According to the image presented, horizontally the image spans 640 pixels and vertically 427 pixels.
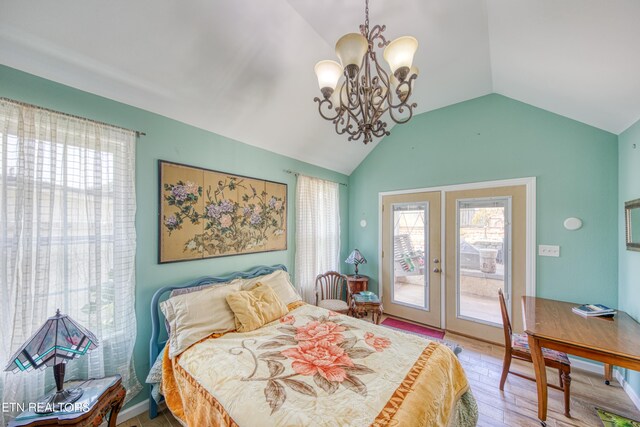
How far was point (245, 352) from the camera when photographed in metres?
1.60

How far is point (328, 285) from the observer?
11.8 feet

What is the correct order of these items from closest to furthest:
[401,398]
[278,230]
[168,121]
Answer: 1. [401,398]
2. [168,121]
3. [278,230]

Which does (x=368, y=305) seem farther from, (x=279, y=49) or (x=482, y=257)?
(x=279, y=49)

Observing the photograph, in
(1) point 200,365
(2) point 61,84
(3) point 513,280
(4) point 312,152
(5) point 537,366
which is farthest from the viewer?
(4) point 312,152

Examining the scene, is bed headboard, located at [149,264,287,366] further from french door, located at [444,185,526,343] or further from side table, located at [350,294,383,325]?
french door, located at [444,185,526,343]

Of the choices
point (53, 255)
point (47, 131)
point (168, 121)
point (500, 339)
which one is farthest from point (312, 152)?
point (500, 339)

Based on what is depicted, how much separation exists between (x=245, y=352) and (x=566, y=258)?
343 centimetres

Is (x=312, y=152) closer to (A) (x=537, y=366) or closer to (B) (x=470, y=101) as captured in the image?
(B) (x=470, y=101)

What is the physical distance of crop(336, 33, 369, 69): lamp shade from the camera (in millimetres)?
1303

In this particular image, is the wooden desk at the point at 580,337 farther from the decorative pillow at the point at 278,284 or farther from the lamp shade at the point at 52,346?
the lamp shade at the point at 52,346

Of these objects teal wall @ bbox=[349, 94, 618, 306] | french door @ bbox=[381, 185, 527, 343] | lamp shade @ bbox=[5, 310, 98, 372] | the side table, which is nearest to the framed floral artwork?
lamp shade @ bbox=[5, 310, 98, 372]

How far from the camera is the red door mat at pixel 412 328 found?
3.22 meters

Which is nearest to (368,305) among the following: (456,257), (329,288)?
(329,288)

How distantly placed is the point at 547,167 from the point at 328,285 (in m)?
3.14
